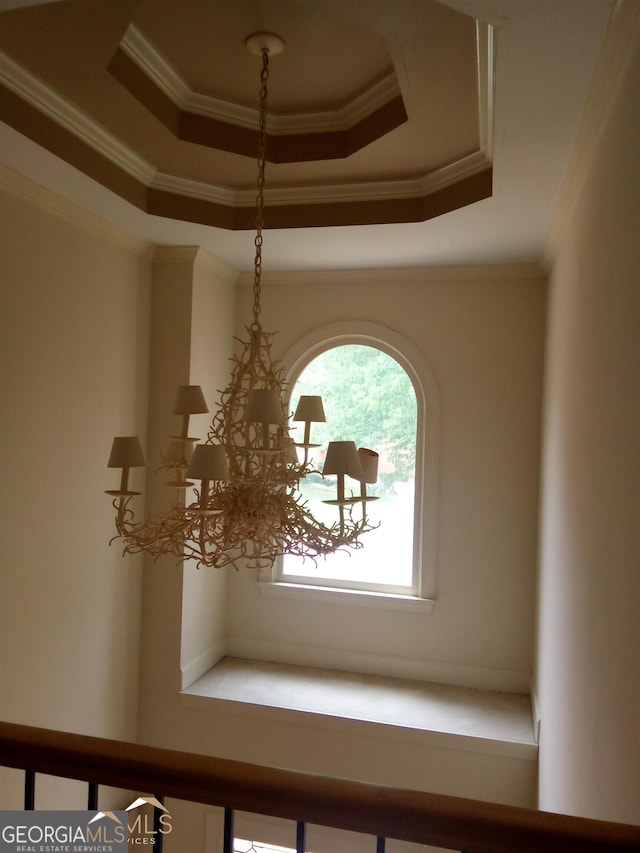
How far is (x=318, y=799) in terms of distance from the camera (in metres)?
0.93

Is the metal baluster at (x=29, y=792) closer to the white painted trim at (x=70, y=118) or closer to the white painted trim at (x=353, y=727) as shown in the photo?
the white painted trim at (x=70, y=118)

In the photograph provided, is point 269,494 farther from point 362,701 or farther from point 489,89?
point 362,701

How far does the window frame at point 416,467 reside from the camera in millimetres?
3844

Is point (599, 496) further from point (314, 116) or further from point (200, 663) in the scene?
point (200, 663)

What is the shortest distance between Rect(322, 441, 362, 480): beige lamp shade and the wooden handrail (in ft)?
3.01

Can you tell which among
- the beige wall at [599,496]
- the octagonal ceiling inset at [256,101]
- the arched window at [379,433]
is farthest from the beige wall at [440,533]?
the beige wall at [599,496]

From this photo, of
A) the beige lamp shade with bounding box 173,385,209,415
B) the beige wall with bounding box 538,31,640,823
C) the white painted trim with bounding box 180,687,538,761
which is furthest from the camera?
the white painted trim with bounding box 180,687,538,761

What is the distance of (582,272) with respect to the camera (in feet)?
7.31

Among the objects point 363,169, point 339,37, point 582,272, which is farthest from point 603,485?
point 363,169

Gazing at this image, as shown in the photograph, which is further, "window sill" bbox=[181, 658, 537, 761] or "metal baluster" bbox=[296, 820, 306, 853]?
"window sill" bbox=[181, 658, 537, 761]

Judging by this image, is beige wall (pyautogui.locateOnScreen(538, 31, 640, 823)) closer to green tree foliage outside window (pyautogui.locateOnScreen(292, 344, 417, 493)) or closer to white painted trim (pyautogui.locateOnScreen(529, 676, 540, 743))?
white painted trim (pyautogui.locateOnScreen(529, 676, 540, 743))

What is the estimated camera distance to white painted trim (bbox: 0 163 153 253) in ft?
8.46

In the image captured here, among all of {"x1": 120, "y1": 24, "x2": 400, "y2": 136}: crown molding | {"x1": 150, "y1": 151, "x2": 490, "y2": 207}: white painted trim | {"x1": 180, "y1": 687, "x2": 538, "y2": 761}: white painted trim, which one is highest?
{"x1": 120, "y1": 24, "x2": 400, "y2": 136}: crown molding

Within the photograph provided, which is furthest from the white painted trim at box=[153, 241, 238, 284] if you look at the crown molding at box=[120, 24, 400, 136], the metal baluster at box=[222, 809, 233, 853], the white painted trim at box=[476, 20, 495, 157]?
the metal baluster at box=[222, 809, 233, 853]
